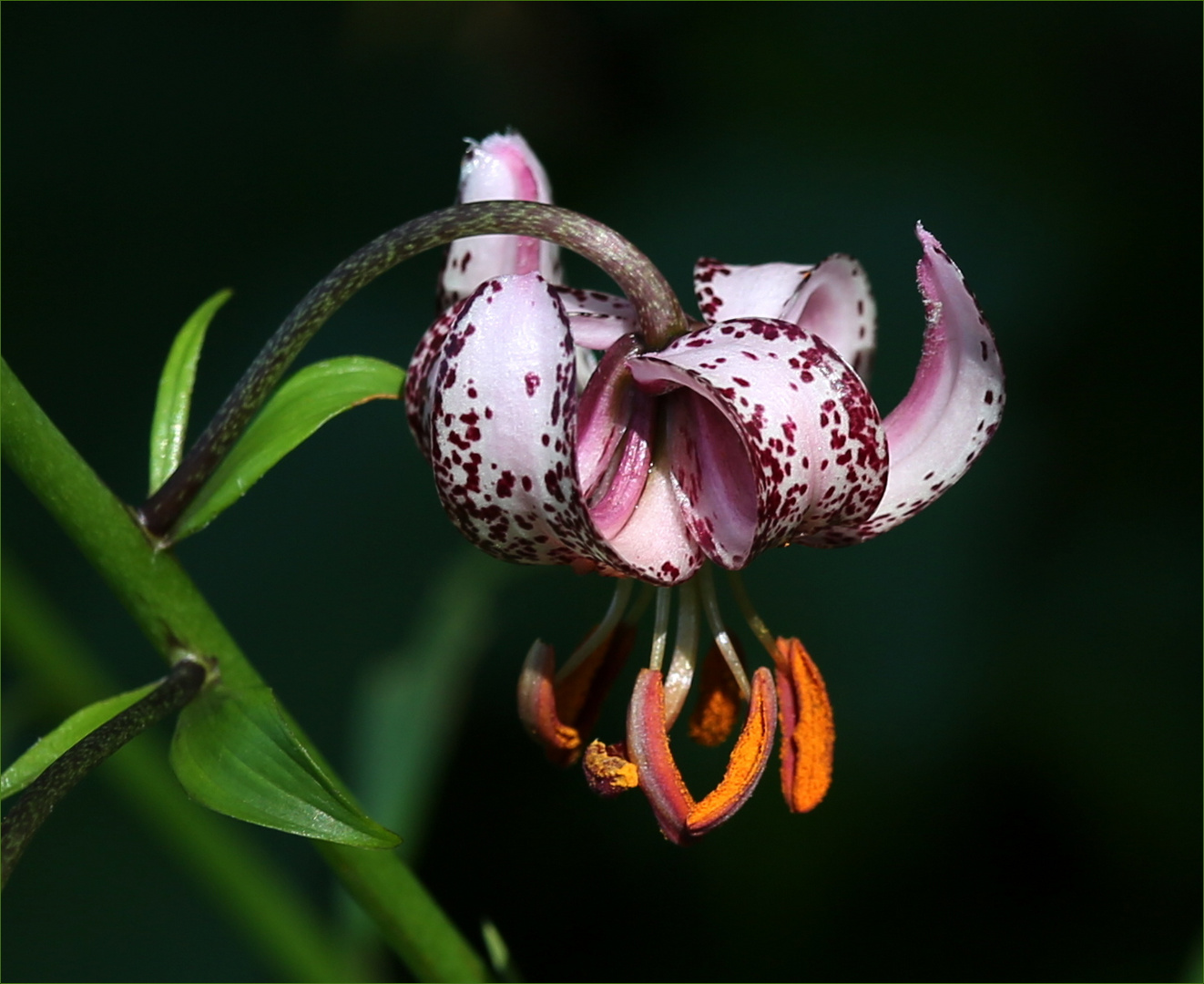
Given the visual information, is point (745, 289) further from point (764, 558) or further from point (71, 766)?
point (764, 558)

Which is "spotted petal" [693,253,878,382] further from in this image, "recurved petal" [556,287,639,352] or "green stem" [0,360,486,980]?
"green stem" [0,360,486,980]

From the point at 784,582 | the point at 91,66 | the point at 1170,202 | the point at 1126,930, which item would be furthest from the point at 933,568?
the point at 91,66

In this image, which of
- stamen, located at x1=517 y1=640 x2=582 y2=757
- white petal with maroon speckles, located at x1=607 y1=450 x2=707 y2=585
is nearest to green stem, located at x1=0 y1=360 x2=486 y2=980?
stamen, located at x1=517 y1=640 x2=582 y2=757

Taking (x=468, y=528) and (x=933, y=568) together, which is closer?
(x=468, y=528)

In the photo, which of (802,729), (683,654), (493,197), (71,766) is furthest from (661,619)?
(71,766)

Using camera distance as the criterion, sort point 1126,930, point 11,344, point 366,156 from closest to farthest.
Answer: point 1126,930, point 11,344, point 366,156

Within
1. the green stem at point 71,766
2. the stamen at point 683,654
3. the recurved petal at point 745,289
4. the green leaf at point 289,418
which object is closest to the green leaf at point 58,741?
the green stem at point 71,766

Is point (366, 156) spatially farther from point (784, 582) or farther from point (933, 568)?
point (933, 568)
